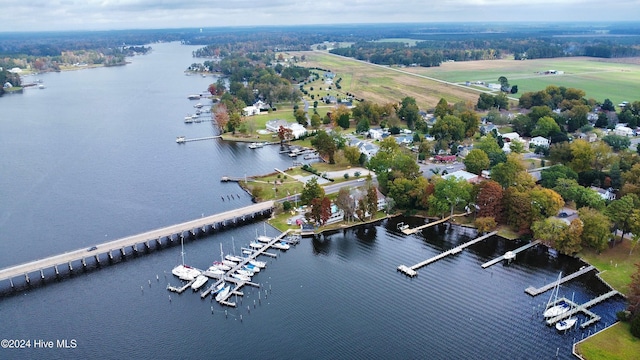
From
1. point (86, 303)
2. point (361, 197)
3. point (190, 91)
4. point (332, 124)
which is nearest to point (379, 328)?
point (361, 197)

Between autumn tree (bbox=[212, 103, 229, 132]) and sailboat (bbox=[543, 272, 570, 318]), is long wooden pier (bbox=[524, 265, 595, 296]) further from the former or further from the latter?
autumn tree (bbox=[212, 103, 229, 132])

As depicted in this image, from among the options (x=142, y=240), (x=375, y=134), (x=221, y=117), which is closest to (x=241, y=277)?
(x=142, y=240)

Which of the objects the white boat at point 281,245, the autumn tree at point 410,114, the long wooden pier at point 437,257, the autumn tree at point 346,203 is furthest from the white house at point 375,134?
the white boat at point 281,245

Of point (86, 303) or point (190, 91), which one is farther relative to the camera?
point (190, 91)

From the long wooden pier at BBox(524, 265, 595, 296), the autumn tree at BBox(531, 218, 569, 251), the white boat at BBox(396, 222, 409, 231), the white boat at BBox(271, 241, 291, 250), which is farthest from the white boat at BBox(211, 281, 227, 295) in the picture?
the autumn tree at BBox(531, 218, 569, 251)

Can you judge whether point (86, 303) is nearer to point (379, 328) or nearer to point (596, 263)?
point (379, 328)

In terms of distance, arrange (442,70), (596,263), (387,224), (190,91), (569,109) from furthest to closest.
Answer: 1. (442,70)
2. (190,91)
3. (569,109)
4. (387,224)
5. (596,263)
